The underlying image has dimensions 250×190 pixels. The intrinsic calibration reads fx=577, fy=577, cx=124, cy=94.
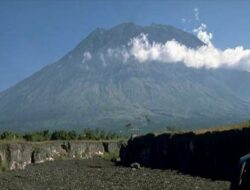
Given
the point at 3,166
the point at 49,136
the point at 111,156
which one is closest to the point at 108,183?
the point at 3,166

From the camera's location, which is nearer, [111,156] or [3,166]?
[3,166]

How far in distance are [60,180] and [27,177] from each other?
26.2 ft

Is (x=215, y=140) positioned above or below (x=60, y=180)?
above

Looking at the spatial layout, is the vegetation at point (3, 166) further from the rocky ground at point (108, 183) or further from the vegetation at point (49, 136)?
the vegetation at point (49, 136)

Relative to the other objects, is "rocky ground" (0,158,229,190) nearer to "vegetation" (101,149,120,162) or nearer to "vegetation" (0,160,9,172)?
"vegetation" (0,160,9,172)

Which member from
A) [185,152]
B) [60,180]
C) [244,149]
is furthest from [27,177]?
[244,149]

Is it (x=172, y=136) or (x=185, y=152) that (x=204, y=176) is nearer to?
(x=185, y=152)

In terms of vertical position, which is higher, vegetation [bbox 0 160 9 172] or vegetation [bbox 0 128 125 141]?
vegetation [bbox 0 128 125 141]

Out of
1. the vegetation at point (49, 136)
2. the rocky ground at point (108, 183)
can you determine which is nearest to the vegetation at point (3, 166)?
the rocky ground at point (108, 183)

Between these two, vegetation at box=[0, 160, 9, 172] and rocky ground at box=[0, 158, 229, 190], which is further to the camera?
vegetation at box=[0, 160, 9, 172]

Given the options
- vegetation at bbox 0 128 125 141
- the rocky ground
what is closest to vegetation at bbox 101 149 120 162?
vegetation at bbox 0 128 125 141

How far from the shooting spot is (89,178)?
234 ft

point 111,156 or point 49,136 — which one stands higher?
point 49,136

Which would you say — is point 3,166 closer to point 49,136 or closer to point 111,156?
point 111,156
